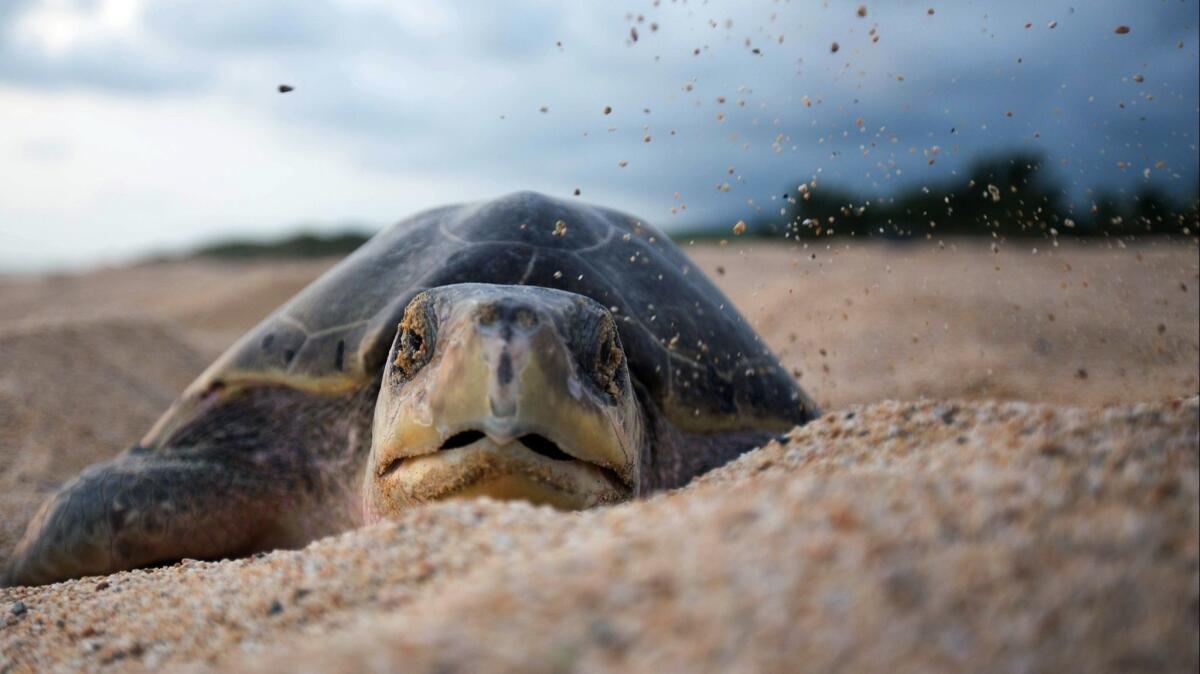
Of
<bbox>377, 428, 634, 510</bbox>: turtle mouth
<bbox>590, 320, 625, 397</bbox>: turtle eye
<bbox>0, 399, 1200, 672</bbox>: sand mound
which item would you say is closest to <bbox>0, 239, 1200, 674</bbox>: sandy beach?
<bbox>0, 399, 1200, 672</bbox>: sand mound

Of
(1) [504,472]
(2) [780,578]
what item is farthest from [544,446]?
(2) [780,578]

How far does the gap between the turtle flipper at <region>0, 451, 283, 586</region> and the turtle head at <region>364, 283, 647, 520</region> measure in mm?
1065

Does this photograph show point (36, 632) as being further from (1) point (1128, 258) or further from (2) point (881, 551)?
(1) point (1128, 258)

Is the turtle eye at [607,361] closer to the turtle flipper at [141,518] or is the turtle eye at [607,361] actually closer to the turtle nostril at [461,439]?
the turtle nostril at [461,439]

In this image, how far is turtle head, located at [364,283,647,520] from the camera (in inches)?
70.6

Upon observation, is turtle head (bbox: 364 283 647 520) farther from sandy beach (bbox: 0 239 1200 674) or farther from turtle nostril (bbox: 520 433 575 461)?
sandy beach (bbox: 0 239 1200 674)

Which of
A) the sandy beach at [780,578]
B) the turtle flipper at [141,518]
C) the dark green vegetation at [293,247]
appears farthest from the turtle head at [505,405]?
the dark green vegetation at [293,247]

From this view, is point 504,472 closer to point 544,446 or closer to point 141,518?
point 544,446

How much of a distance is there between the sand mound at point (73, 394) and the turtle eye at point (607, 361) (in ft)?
8.01

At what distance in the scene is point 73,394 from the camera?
5188 mm

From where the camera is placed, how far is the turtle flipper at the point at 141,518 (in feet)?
9.15

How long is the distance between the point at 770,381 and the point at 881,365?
328 cm

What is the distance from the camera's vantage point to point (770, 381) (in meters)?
3.29

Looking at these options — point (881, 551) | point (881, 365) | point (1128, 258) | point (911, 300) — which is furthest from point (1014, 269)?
point (881, 551)
